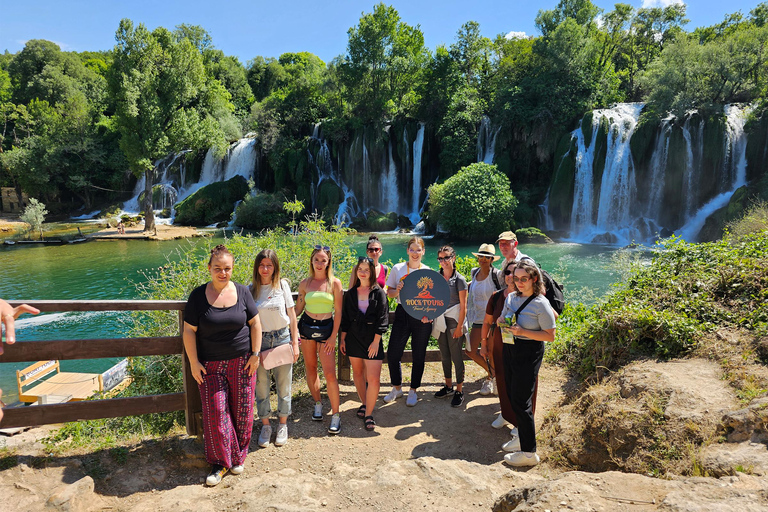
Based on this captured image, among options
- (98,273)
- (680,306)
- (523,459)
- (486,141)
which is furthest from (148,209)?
(680,306)

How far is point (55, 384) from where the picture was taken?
8461 mm

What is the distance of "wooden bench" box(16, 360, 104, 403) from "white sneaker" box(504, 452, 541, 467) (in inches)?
Answer: 287

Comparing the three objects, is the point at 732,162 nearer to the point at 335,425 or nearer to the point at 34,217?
the point at 335,425

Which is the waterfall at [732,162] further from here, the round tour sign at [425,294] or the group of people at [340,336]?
the round tour sign at [425,294]

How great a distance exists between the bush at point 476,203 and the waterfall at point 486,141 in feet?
14.0

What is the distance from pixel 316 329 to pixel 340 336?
636 mm

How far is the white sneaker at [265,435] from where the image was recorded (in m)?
3.99

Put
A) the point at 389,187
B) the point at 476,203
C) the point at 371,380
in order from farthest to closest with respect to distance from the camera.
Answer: the point at 389,187 < the point at 476,203 < the point at 371,380

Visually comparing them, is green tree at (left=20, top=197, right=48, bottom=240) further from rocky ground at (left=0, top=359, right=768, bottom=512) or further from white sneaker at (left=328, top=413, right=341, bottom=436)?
white sneaker at (left=328, top=413, right=341, bottom=436)

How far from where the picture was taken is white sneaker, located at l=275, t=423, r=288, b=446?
4027 mm

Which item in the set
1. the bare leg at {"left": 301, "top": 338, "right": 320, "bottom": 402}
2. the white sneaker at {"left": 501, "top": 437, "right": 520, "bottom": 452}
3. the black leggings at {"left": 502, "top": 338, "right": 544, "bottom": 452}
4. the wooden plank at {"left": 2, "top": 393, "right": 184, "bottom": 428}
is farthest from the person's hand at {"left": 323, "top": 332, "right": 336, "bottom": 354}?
the white sneaker at {"left": 501, "top": 437, "right": 520, "bottom": 452}

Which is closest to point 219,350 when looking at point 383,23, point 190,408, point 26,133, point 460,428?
point 190,408

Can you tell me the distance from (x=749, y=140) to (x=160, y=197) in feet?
119

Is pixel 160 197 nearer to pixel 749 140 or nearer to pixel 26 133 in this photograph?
pixel 26 133
